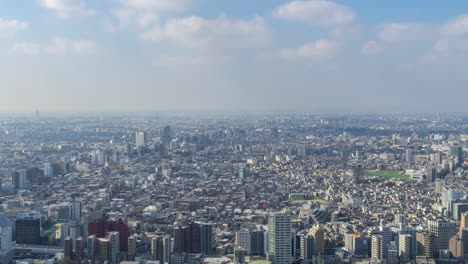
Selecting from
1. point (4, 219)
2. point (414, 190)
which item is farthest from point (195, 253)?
point (414, 190)

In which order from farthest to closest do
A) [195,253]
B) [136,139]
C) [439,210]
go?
1. [136,139]
2. [439,210]
3. [195,253]

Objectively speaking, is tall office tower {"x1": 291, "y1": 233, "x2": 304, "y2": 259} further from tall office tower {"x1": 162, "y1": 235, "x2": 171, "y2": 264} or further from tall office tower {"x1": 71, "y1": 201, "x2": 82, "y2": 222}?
tall office tower {"x1": 71, "y1": 201, "x2": 82, "y2": 222}

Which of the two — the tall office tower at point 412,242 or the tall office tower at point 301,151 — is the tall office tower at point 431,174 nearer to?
the tall office tower at point 301,151

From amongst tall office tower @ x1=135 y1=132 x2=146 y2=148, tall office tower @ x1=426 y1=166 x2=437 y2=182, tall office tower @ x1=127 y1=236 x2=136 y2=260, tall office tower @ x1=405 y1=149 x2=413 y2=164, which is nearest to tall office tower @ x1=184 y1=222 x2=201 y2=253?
tall office tower @ x1=127 y1=236 x2=136 y2=260

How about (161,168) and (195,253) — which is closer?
(195,253)

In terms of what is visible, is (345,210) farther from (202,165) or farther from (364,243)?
(202,165)

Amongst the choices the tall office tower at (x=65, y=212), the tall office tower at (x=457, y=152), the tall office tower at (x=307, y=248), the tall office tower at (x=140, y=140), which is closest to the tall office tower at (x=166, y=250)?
the tall office tower at (x=307, y=248)

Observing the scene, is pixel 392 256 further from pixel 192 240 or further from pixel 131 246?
pixel 131 246
